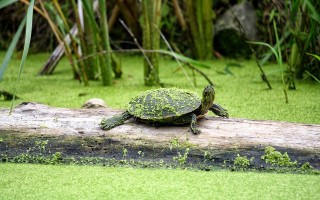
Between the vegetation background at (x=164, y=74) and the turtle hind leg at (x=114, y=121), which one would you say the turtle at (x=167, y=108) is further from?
the vegetation background at (x=164, y=74)

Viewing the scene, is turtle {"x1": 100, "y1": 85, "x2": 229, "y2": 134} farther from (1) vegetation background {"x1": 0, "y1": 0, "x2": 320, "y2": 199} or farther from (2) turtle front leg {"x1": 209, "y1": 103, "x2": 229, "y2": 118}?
(1) vegetation background {"x1": 0, "y1": 0, "x2": 320, "y2": 199}

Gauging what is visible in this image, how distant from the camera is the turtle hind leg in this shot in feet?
6.19

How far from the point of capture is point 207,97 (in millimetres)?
1889

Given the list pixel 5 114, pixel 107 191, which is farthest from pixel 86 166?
pixel 5 114

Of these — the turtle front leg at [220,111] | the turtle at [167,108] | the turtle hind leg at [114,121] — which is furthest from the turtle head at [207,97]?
the turtle hind leg at [114,121]

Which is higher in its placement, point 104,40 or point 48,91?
point 104,40

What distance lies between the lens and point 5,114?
2043 millimetres

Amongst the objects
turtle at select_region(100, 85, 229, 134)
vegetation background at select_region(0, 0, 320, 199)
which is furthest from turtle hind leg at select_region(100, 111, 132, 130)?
vegetation background at select_region(0, 0, 320, 199)

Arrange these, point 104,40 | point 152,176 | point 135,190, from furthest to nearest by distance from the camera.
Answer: point 104,40, point 152,176, point 135,190

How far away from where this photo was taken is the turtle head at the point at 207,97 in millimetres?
1870

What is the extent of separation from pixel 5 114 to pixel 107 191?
2.39ft

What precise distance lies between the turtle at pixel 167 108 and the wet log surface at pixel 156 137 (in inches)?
1.2

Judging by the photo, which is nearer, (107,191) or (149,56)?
(107,191)

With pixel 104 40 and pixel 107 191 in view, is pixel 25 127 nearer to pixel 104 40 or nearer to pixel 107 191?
pixel 107 191
